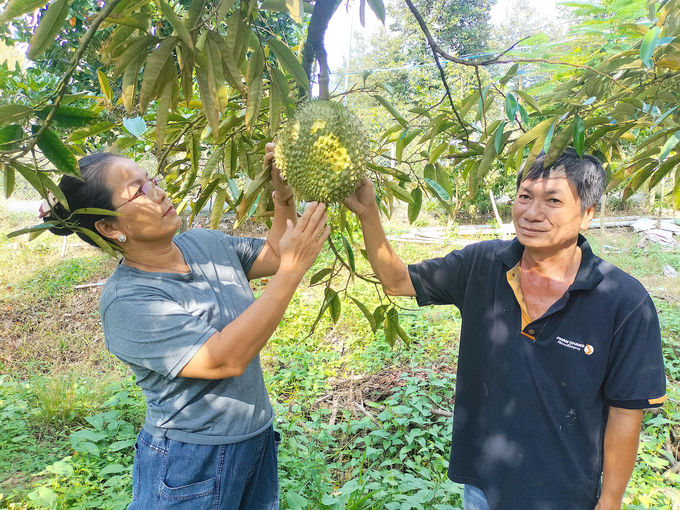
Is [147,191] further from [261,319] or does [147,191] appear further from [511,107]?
[511,107]

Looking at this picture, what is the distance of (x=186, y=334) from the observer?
1.04m

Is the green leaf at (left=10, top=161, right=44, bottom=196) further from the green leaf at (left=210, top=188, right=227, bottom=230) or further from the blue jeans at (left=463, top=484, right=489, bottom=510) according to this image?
the blue jeans at (left=463, top=484, right=489, bottom=510)

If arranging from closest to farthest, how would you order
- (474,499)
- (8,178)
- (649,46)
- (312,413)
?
1. (8,178)
2. (649,46)
3. (474,499)
4. (312,413)

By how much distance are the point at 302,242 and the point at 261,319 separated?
0.20m

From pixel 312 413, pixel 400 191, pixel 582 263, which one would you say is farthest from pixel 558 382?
pixel 312 413

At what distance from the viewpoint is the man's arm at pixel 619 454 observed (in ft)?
3.86

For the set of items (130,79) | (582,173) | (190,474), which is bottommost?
(190,474)

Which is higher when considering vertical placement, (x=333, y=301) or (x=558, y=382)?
(x=333, y=301)

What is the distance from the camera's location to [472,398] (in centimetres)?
139

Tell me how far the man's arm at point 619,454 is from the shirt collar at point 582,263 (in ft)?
1.13

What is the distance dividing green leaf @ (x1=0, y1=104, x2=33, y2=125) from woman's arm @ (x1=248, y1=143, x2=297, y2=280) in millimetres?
486

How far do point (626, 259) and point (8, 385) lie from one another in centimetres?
687

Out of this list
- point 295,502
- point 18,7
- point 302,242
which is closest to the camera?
point 18,7

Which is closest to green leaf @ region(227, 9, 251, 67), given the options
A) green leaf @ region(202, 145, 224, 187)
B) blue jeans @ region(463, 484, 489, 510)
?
green leaf @ region(202, 145, 224, 187)
